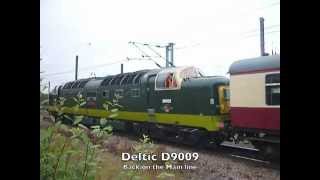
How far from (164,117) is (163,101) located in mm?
106

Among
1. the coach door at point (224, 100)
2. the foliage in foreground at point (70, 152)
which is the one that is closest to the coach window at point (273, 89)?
the coach door at point (224, 100)

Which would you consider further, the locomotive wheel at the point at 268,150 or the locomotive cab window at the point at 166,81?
the locomotive cab window at the point at 166,81

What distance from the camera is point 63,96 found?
104 inches

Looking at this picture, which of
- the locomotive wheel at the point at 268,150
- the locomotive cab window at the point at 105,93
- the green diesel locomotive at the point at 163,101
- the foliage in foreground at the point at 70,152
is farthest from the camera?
the locomotive cab window at the point at 105,93

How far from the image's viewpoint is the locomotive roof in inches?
105

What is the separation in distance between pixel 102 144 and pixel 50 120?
1.10 ft

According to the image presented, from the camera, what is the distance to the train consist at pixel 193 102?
2709 mm

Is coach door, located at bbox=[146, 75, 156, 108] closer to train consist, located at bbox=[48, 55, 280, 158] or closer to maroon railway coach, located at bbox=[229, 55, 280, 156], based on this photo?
train consist, located at bbox=[48, 55, 280, 158]

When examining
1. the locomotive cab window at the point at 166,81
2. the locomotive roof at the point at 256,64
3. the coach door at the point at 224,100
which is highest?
the locomotive roof at the point at 256,64

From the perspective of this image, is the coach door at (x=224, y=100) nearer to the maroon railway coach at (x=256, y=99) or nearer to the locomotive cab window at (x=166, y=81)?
the maroon railway coach at (x=256, y=99)

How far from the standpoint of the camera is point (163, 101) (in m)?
2.97

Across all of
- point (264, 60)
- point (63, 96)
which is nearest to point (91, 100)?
point (63, 96)

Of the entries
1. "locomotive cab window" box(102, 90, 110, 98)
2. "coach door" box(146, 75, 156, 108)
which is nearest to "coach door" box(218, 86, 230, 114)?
"coach door" box(146, 75, 156, 108)
